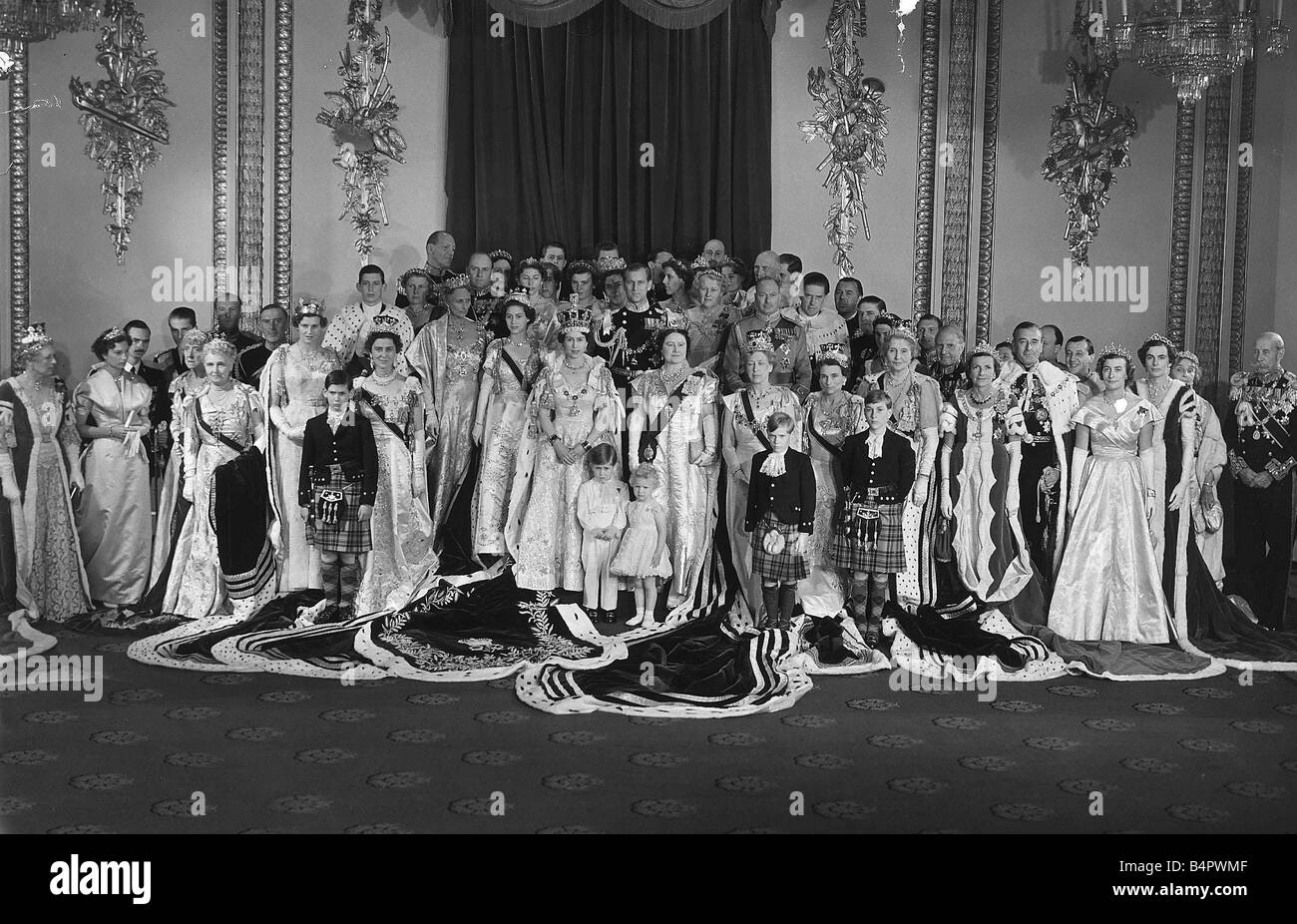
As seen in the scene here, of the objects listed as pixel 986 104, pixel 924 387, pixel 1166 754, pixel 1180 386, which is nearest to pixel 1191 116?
pixel 986 104

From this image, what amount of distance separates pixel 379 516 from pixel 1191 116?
20.6 ft

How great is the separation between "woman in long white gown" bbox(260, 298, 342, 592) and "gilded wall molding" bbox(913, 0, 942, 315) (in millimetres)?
4411

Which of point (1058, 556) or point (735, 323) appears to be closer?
point (1058, 556)

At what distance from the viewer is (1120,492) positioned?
774 cm

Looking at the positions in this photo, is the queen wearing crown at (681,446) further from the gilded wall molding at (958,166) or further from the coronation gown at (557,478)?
the gilded wall molding at (958,166)

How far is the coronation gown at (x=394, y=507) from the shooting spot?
26.2 ft

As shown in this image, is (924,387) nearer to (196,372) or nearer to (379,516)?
(379,516)

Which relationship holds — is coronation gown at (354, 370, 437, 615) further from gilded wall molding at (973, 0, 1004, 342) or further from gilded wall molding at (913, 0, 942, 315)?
gilded wall molding at (973, 0, 1004, 342)

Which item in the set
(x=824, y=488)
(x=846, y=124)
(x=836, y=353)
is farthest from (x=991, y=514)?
(x=846, y=124)

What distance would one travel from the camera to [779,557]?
7.46m

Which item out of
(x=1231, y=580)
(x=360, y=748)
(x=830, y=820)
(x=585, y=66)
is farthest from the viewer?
(x=585, y=66)

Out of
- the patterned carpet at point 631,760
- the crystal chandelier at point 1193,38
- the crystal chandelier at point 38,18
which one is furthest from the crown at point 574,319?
the crystal chandelier at point 1193,38

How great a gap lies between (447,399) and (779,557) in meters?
2.32

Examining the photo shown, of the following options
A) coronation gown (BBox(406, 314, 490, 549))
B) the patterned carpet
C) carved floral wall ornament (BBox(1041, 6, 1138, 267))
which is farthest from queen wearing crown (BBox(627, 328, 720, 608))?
carved floral wall ornament (BBox(1041, 6, 1138, 267))
